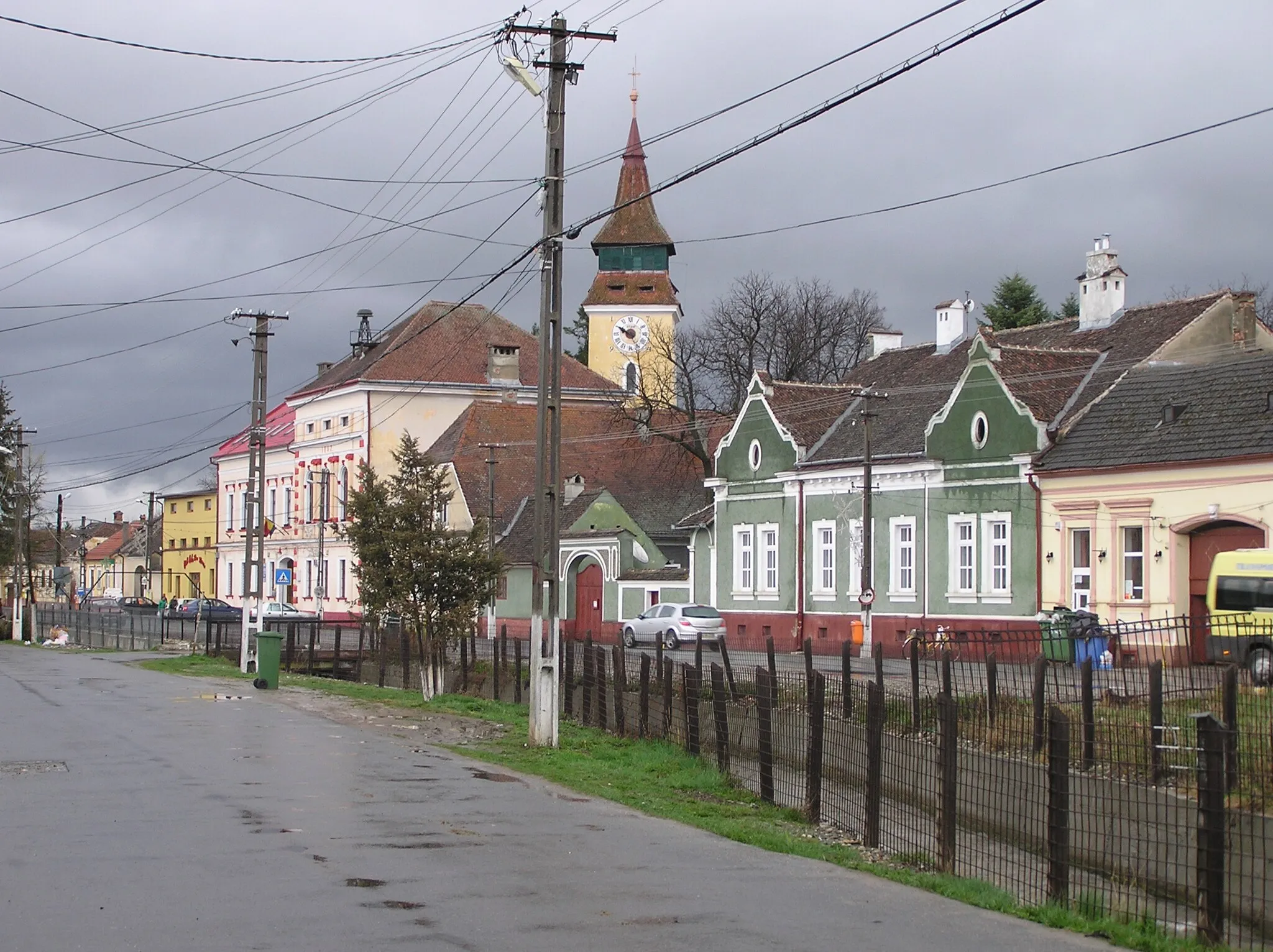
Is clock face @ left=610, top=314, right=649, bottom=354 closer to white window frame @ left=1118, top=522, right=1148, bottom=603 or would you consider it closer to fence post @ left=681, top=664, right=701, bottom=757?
white window frame @ left=1118, top=522, right=1148, bottom=603

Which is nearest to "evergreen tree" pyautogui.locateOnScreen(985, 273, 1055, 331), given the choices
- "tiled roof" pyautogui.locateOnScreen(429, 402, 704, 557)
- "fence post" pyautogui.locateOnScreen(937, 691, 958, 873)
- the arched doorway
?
"tiled roof" pyautogui.locateOnScreen(429, 402, 704, 557)

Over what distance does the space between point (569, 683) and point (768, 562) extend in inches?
996

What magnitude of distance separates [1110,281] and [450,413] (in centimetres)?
4181

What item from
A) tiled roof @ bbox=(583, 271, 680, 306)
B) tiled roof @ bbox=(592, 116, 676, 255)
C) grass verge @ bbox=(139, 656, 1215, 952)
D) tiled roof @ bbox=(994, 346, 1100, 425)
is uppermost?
tiled roof @ bbox=(592, 116, 676, 255)

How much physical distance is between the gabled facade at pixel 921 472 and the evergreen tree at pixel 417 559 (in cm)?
1031

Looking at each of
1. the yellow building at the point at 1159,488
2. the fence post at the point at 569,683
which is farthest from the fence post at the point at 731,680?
the yellow building at the point at 1159,488

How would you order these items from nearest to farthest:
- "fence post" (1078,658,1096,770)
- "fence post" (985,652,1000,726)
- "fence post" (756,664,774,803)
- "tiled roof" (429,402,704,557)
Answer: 1. "fence post" (1078,658,1096,770)
2. "fence post" (985,652,1000,726)
3. "fence post" (756,664,774,803)
4. "tiled roof" (429,402,704,557)

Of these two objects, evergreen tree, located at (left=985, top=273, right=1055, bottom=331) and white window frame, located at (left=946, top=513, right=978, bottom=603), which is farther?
evergreen tree, located at (left=985, top=273, right=1055, bottom=331)

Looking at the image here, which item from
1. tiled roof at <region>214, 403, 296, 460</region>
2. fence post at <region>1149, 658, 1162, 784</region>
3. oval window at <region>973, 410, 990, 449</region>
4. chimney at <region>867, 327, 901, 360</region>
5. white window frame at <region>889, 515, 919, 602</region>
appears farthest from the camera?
tiled roof at <region>214, 403, 296, 460</region>

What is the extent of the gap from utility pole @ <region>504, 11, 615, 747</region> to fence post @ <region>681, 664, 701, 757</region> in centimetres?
217

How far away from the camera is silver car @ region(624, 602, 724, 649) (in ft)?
161

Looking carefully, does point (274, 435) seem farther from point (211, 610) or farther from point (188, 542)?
point (188, 542)

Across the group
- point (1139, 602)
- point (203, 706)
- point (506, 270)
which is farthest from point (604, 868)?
point (1139, 602)

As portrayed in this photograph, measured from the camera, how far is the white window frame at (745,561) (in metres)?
52.0
